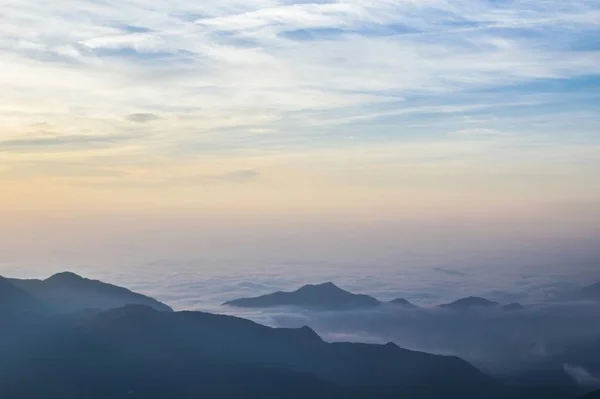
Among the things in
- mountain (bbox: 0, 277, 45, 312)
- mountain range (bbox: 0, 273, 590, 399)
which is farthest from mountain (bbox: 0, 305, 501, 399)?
mountain (bbox: 0, 277, 45, 312)

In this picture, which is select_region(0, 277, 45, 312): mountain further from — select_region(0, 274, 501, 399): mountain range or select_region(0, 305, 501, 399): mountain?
select_region(0, 305, 501, 399): mountain

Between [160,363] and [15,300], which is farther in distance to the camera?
[15,300]

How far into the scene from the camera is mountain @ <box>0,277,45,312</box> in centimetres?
17925

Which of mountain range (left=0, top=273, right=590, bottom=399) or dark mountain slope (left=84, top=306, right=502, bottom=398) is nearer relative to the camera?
mountain range (left=0, top=273, right=590, bottom=399)

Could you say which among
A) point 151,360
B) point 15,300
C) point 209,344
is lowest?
point 151,360

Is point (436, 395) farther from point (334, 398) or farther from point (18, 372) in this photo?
point (18, 372)

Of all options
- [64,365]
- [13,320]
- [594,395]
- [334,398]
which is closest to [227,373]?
[334,398]

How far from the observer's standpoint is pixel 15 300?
18400cm

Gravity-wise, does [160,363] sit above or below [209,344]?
below

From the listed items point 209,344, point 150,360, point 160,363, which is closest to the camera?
point 150,360

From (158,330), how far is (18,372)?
131ft

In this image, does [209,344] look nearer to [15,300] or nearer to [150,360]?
[150,360]

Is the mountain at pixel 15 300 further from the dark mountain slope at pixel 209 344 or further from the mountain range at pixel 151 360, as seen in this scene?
the dark mountain slope at pixel 209 344

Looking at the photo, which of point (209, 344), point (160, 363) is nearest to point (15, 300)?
point (160, 363)
